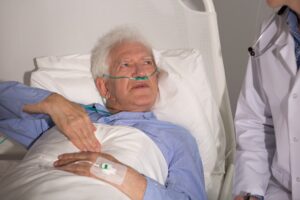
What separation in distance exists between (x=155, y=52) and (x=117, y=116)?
40 cm

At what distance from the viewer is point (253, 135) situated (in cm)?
157

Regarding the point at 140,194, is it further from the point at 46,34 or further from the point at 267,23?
the point at 46,34

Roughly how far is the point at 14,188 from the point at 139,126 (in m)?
0.56

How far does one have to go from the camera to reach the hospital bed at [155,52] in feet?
5.83

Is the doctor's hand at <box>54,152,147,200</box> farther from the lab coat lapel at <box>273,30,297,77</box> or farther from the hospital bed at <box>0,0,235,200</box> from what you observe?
the lab coat lapel at <box>273,30,297,77</box>

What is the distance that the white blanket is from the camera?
124cm

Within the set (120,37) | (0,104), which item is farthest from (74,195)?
(120,37)

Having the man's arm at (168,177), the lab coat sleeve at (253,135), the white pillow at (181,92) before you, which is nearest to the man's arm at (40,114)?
the man's arm at (168,177)

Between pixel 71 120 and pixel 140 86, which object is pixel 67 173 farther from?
pixel 140 86

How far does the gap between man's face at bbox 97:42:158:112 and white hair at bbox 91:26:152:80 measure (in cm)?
3

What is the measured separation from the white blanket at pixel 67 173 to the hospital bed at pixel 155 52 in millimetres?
289

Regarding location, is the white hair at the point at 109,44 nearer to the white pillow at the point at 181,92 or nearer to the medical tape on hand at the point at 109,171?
the white pillow at the point at 181,92

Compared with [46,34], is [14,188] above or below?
below

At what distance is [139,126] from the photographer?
1.63 metres
